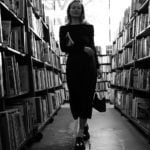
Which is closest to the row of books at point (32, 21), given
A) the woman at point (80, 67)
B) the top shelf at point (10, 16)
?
the top shelf at point (10, 16)

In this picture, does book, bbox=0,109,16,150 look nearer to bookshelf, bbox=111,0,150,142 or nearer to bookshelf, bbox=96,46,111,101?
bookshelf, bbox=111,0,150,142

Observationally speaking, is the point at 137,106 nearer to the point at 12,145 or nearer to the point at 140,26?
the point at 140,26

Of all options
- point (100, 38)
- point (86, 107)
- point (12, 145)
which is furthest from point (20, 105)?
point (100, 38)

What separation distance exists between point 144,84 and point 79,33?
1065 millimetres

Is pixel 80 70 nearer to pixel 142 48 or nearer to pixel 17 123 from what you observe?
pixel 17 123

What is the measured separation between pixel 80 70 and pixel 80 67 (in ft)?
0.08

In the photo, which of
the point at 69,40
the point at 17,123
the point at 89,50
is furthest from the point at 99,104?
the point at 17,123

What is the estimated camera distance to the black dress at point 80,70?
174cm

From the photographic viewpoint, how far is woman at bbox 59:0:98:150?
1.74 metres

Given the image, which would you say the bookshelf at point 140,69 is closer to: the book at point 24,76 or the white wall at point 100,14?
the book at point 24,76

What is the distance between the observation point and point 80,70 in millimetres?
1740

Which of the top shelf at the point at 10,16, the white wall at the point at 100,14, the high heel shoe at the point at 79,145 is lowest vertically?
the high heel shoe at the point at 79,145

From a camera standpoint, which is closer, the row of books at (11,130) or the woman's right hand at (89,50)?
the row of books at (11,130)

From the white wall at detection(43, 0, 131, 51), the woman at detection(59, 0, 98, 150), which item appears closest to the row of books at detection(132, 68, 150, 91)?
the woman at detection(59, 0, 98, 150)
